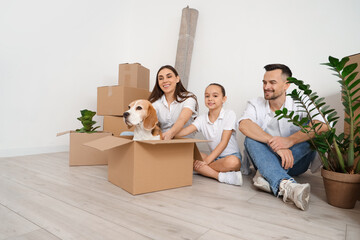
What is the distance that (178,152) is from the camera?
1.36m

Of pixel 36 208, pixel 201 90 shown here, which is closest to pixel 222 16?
pixel 201 90

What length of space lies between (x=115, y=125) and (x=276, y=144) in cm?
151

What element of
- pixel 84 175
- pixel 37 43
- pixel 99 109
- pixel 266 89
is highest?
pixel 37 43

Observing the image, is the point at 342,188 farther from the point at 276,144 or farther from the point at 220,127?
the point at 220,127

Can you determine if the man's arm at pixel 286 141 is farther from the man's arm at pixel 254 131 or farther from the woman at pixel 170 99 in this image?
the woman at pixel 170 99

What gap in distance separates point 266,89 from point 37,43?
232 cm

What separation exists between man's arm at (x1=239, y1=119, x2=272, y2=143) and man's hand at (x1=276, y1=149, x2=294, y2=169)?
0.36 ft

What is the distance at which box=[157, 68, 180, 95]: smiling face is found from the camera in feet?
5.92

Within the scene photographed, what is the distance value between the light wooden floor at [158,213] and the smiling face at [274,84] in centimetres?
63

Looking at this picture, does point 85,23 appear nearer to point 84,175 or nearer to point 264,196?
point 84,175

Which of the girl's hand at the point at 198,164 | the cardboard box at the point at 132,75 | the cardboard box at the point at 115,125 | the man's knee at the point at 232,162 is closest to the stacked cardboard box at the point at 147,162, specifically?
the girl's hand at the point at 198,164

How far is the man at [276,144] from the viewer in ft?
3.90

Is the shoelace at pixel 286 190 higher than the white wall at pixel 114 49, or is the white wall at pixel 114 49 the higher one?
the white wall at pixel 114 49

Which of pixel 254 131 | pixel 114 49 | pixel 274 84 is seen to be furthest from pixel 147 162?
pixel 114 49
